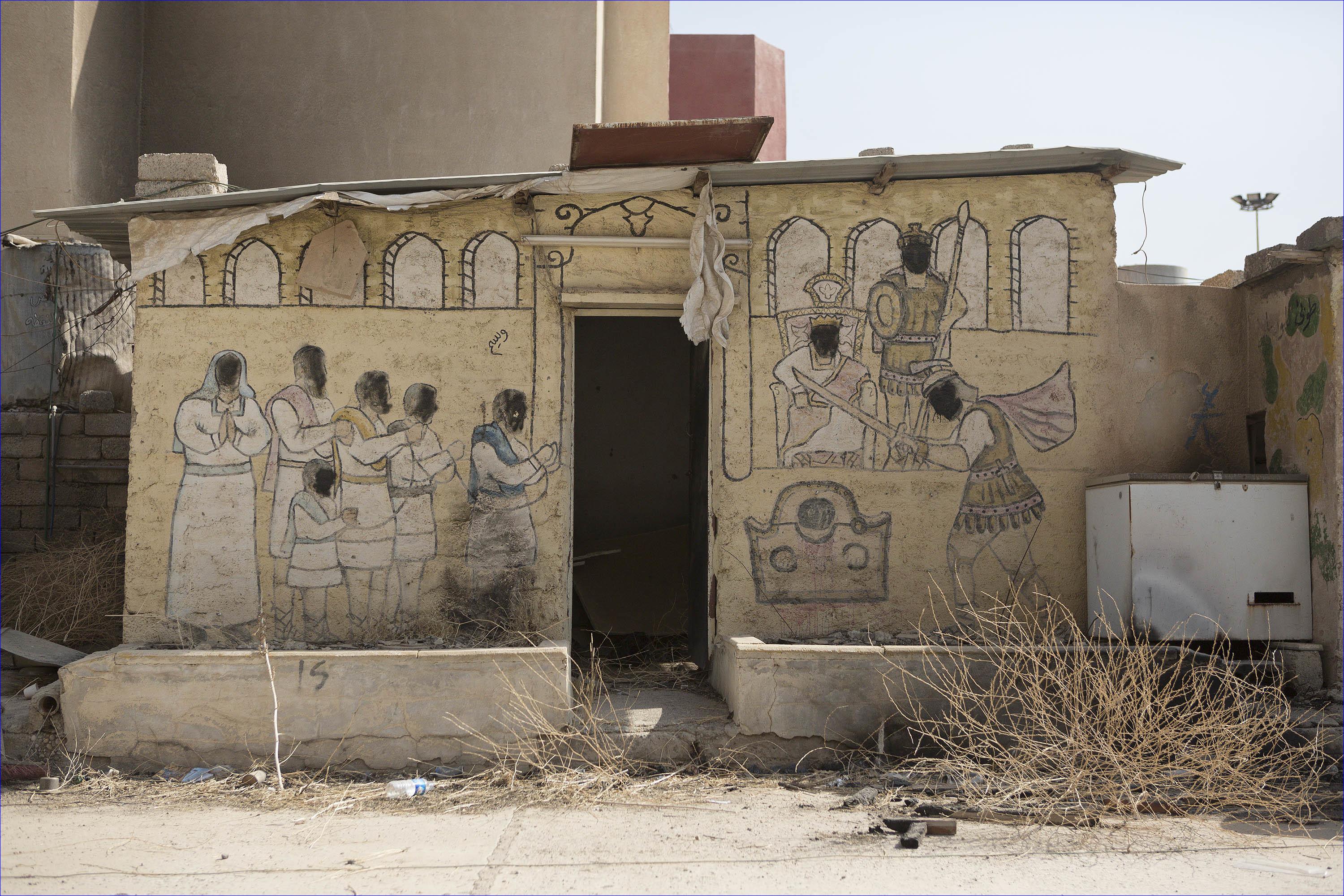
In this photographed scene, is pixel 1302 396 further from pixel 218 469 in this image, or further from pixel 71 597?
pixel 71 597

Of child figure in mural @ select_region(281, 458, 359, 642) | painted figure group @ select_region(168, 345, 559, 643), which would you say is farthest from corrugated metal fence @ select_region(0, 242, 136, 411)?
child figure in mural @ select_region(281, 458, 359, 642)

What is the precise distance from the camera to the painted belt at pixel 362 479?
6.41 metres

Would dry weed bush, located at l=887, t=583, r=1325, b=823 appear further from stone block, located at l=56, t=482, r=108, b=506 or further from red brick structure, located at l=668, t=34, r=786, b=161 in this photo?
red brick structure, located at l=668, t=34, r=786, b=161

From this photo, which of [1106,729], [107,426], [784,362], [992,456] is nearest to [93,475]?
[107,426]

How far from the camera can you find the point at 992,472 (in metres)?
A: 6.50

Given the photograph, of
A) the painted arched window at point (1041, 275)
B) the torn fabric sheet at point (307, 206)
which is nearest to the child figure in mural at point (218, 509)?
the torn fabric sheet at point (307, 206)

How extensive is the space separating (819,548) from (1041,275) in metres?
2.31

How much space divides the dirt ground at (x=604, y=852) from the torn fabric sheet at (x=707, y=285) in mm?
2823

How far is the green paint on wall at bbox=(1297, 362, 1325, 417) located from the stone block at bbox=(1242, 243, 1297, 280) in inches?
28.2

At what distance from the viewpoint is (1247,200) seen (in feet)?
55.9

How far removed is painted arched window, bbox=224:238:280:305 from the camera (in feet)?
21.3

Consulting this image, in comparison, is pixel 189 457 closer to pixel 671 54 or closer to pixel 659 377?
pixel 659 377

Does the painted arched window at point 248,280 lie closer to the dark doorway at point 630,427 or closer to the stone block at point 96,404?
the stone block at point 96,404

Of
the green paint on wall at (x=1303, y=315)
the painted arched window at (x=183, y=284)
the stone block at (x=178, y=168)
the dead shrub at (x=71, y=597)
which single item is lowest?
the dead shrub at (x=71, y=597)
